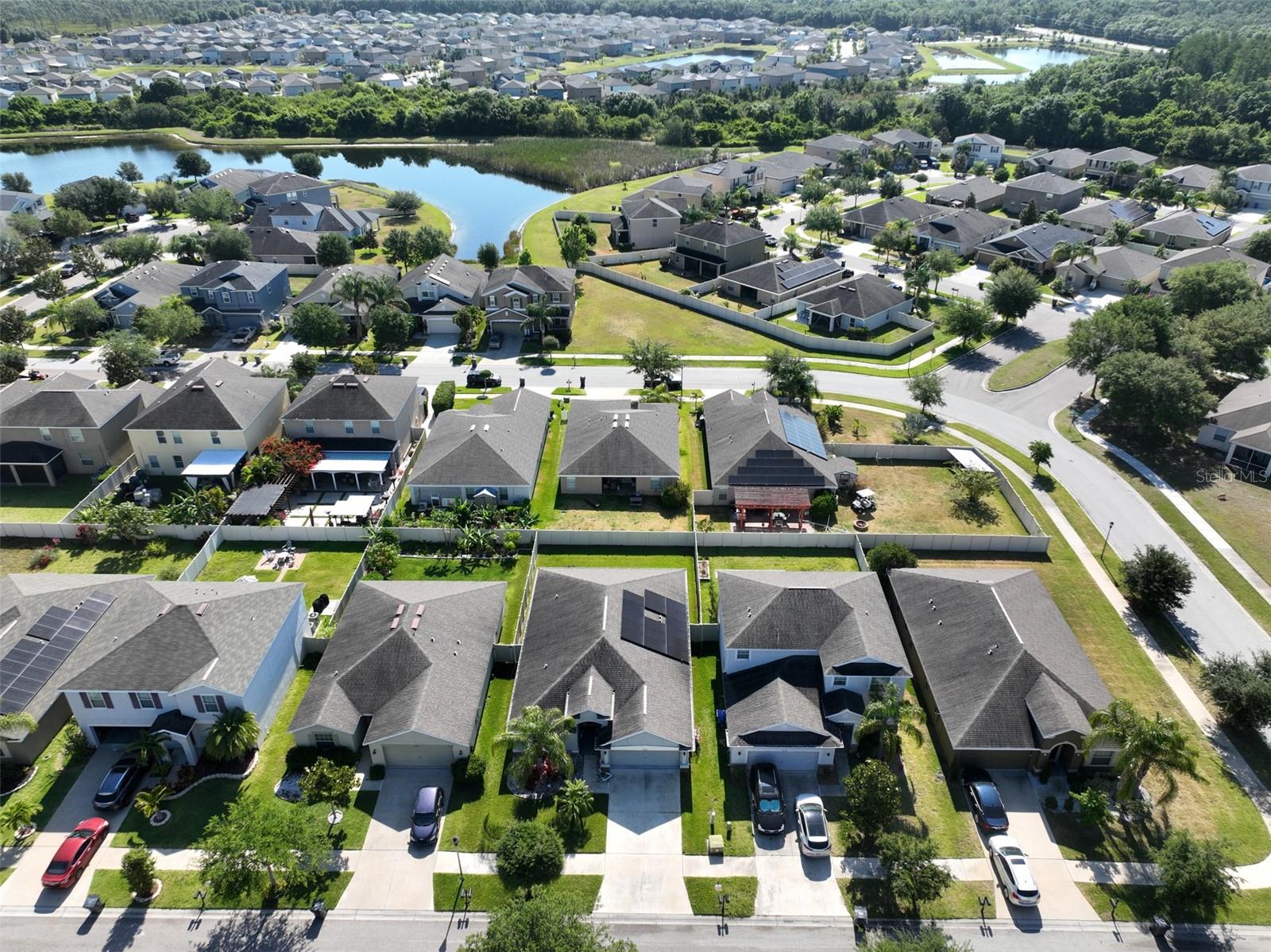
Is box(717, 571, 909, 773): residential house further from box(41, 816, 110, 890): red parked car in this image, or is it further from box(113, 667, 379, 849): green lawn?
box(41, 816, 110, 890): red parked car

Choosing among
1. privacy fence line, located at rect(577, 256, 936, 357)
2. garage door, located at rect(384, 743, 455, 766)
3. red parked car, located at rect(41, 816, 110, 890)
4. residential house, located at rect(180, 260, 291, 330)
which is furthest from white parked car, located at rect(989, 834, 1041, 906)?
residential house, located at rect(180, 260, 291, 330)

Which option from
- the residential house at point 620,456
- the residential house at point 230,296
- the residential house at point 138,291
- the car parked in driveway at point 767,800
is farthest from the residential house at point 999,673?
the residential house at point 138,291

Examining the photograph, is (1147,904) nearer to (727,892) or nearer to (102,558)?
(727,892)

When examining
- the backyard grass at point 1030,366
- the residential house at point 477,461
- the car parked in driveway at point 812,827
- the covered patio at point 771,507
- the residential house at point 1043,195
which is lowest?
the car parked in driveway at point 812,827

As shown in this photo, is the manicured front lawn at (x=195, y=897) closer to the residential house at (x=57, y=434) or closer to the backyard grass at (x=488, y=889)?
the backyard grass at (x=488, y=889)

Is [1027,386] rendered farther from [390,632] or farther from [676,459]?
[390,632]

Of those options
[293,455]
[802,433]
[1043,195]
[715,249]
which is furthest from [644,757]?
[1043,195]
